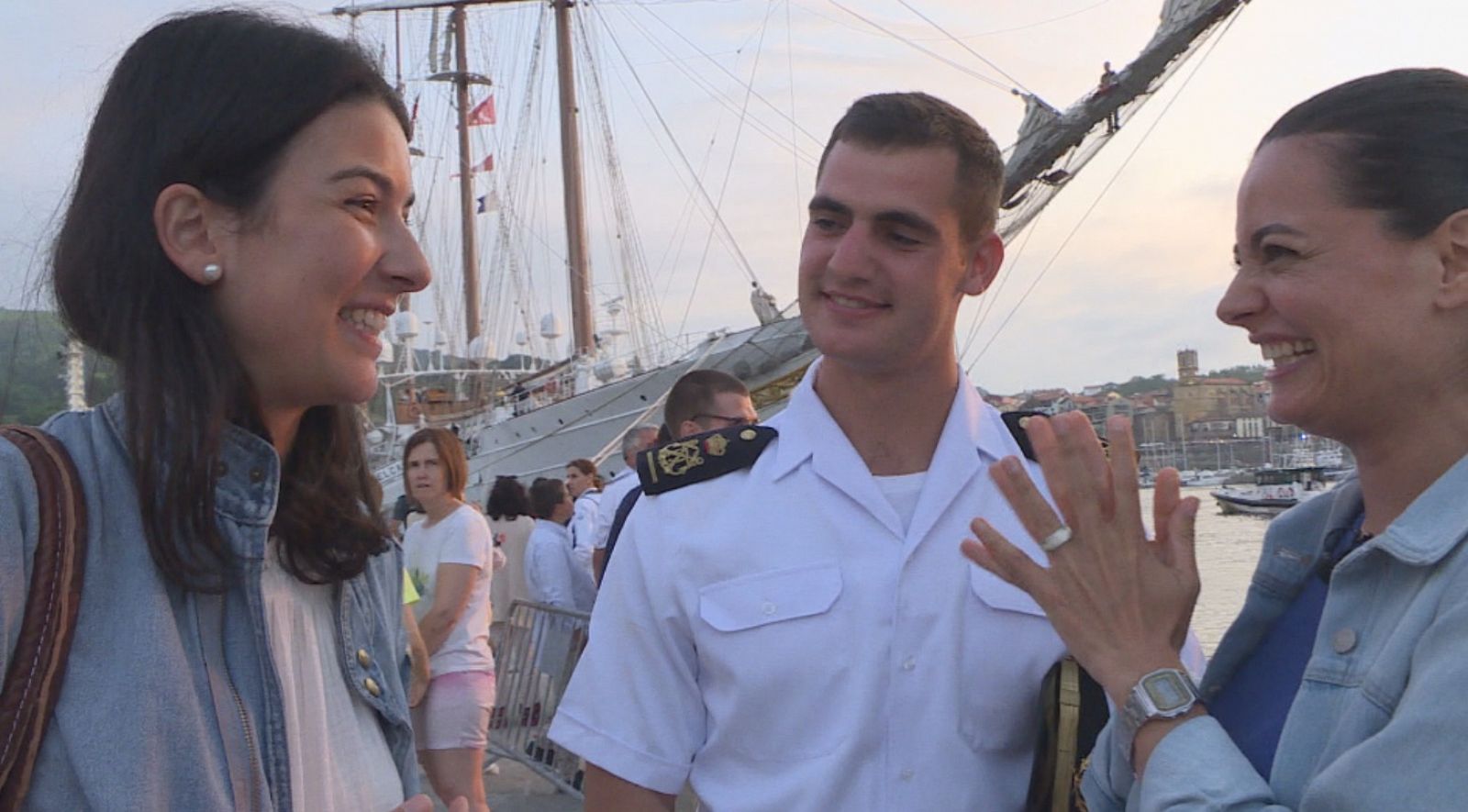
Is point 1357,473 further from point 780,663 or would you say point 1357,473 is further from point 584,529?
point 584,529

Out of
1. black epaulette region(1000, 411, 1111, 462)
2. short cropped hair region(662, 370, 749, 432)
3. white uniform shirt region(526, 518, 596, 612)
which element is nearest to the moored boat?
white uniform shirt region(526, 518, 596, 612)

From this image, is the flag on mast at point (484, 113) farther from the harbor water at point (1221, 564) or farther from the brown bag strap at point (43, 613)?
the brown bag strap at point (43, 613)

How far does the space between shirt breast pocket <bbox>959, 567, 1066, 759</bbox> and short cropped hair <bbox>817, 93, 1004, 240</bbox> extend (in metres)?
0.77

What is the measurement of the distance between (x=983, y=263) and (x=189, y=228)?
1599mm

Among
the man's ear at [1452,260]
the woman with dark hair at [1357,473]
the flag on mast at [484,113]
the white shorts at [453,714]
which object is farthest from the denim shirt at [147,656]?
the flag on mast at [484,113]

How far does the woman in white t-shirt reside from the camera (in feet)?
16.6

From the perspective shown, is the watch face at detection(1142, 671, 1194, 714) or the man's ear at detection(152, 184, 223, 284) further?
the man's ear at detection(152, 184, 223, 284)

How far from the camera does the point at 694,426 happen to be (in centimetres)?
610

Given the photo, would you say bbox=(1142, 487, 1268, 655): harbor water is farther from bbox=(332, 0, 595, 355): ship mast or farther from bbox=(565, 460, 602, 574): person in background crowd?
bbox=(332, 0, 595, 355): ship mast

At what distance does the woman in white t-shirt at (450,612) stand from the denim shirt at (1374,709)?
3471mm

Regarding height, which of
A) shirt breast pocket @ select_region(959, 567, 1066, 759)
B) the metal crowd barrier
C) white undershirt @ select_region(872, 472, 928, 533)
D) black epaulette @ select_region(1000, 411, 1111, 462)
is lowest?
the metal crowd barrier

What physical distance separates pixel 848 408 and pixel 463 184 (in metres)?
44.4

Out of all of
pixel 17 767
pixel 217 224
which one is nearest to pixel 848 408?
pixel 217 224

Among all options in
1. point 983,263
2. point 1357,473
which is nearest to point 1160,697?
point 1357,473
